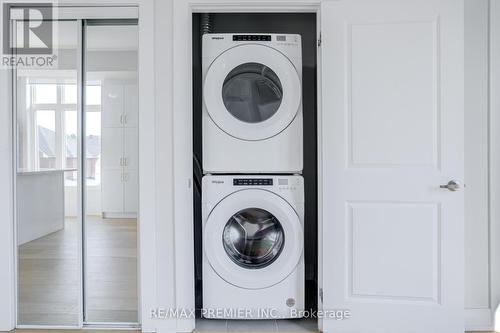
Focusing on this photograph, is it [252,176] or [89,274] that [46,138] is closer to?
[89,274]

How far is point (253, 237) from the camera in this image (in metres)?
2.18

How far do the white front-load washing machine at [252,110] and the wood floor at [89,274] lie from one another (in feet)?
2.47

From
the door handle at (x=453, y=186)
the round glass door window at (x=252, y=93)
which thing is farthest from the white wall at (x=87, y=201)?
the door handle at (x=453, y=186)

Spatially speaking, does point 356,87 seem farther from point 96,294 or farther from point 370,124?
point 96,294

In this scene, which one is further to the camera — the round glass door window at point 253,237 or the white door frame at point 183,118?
the round glass door window at point 253,237

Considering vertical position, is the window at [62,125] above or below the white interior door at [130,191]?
above

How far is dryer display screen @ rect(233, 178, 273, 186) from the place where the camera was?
2.06 meters

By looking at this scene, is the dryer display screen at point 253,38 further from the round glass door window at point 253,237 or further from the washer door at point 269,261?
the round glass door window at point 253,237

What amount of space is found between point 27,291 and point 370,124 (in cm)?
246

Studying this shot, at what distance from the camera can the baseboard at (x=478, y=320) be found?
2.03 m

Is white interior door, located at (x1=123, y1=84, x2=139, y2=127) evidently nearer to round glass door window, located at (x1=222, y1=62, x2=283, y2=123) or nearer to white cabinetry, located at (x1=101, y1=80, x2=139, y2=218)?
white cabinetry, located at (x1=101, y1=80, x2=139, y2=218)

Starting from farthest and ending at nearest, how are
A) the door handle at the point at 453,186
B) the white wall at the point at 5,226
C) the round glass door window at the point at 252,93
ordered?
1. the round glass door window at the point at 252,93
2. the white wall at the point at 5,226
3. the door handle at the point at 453,186

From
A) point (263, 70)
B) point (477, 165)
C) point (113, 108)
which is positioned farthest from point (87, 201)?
point (477, 165)

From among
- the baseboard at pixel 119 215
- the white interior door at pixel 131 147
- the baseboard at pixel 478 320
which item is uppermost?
the white interior door at pixel 131 147
